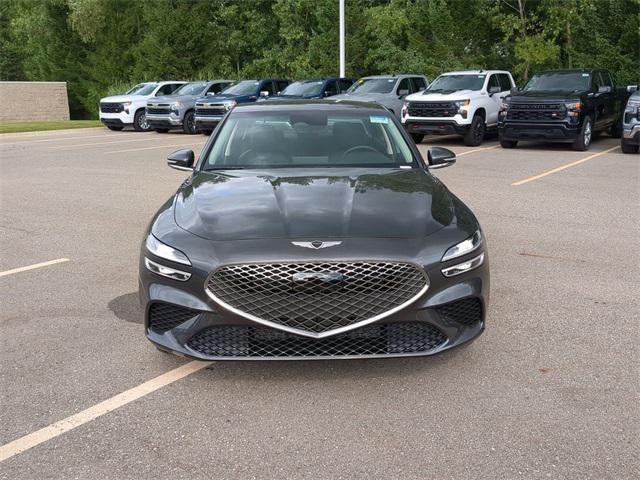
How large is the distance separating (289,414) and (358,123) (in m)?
2.80

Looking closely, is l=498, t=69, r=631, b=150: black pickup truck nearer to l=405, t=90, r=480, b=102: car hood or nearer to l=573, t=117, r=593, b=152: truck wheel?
l=573, t=117, r=593, b=152: truck wheel

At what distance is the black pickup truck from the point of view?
631 inches

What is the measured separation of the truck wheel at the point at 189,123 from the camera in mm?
24594

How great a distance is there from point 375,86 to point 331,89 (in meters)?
2.76

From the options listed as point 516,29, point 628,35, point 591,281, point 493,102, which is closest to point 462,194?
point 591,281

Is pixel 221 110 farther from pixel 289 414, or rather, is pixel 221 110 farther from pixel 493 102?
pixel 289 414

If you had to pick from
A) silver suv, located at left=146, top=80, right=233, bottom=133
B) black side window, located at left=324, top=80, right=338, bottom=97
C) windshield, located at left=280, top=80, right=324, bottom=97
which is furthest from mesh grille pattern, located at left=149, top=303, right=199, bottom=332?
silver suv, located at left=146, top=80, right=233, bottom=133

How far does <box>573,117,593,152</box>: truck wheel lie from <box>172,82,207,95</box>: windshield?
14240 mm

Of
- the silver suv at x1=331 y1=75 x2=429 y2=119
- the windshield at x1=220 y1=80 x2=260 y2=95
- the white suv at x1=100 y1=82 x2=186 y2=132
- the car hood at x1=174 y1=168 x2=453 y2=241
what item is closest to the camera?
the car hood at x1=174 y1=168 x2=453 y2=241

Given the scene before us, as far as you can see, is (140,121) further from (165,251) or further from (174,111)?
(165,251)

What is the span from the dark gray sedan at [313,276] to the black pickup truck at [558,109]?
1278 cm

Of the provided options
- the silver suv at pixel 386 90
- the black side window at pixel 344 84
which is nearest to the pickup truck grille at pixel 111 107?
the black side window at pixel 344 84

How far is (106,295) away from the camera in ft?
18.4

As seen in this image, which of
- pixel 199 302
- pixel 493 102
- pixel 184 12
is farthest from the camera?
pixel 184 12
